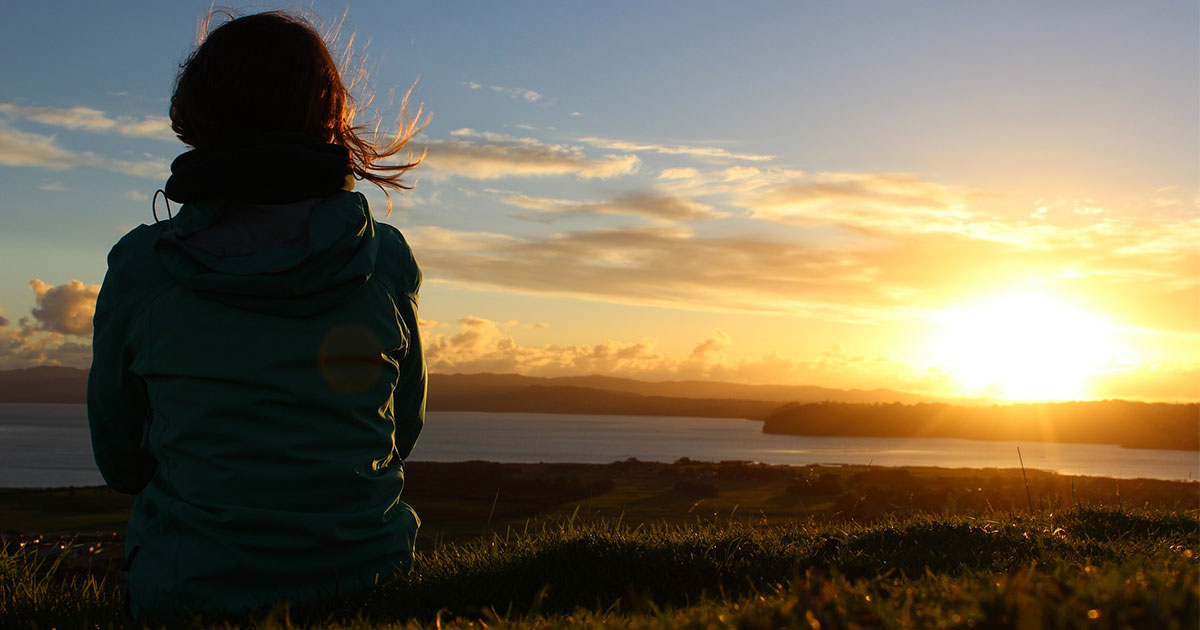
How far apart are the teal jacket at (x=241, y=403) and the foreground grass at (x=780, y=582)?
0.17 m

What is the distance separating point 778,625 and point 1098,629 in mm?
593

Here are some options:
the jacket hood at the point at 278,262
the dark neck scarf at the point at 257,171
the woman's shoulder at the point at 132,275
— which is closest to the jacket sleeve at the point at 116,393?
the woman's shoulder at the point at 132,275

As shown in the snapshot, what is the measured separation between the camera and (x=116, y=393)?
256 centimetres

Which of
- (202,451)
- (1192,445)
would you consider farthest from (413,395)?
(1192,445)

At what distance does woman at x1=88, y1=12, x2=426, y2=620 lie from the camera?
2.40 m

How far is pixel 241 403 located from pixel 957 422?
170 metres

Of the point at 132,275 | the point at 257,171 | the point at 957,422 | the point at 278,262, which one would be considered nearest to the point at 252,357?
the point at 278,262

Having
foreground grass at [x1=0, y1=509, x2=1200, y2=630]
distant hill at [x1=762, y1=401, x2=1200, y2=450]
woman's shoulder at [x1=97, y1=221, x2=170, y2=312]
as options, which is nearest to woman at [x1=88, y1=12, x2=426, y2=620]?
woman's shoulder at [x1=97, y1=221, x2=170, y2=312]

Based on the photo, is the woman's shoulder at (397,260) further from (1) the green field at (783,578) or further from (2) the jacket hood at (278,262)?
(1) the green field at (783,578)

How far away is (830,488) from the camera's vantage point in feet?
34.0

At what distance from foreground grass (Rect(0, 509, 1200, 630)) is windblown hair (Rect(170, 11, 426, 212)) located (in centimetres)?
161

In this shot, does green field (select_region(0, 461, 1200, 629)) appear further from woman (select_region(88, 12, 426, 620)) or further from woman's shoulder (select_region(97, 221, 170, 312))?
woman's shoulder (select_region(97, 221, 170, 312))

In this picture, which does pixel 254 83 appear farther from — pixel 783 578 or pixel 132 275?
pixel 783 578

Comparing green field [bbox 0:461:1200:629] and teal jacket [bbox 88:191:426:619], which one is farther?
teal jacket [bbox 88:191:426:619]
